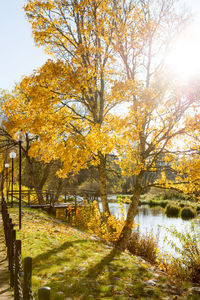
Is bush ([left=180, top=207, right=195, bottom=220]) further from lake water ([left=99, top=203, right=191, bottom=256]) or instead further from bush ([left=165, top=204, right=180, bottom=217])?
lake water ([left=99, top=203, right=191, bottom=256])

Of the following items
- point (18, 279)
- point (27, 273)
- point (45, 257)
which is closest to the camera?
point (27, 273)

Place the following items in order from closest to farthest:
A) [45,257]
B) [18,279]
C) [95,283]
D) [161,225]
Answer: [18,279] → [95,283] → [45,257] → [161,225]

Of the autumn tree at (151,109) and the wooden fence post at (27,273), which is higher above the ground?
the autumn tree at (151,109)

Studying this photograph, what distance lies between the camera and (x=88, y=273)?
568 centimetres

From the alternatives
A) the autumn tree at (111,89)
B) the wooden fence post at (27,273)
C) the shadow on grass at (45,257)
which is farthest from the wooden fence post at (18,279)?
the autumn tree at (111,89)

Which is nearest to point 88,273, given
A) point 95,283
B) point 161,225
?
point 95,283

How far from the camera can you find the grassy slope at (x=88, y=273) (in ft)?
15.8

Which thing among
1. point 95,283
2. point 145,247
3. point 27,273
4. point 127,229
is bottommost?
point 145,247

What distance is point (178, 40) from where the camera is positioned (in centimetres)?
988

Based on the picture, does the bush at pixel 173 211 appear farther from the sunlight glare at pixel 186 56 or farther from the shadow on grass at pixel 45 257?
the shadow on grass at pixel 45 257

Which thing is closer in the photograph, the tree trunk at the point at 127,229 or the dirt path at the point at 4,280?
the dirt path at the point at 4,280

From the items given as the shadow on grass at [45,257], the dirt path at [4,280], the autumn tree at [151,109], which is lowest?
the shadow on grass at [45,257]

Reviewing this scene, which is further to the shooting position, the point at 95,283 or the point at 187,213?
the point at 187,213

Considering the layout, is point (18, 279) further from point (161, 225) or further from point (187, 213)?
A: point (187, 213)
